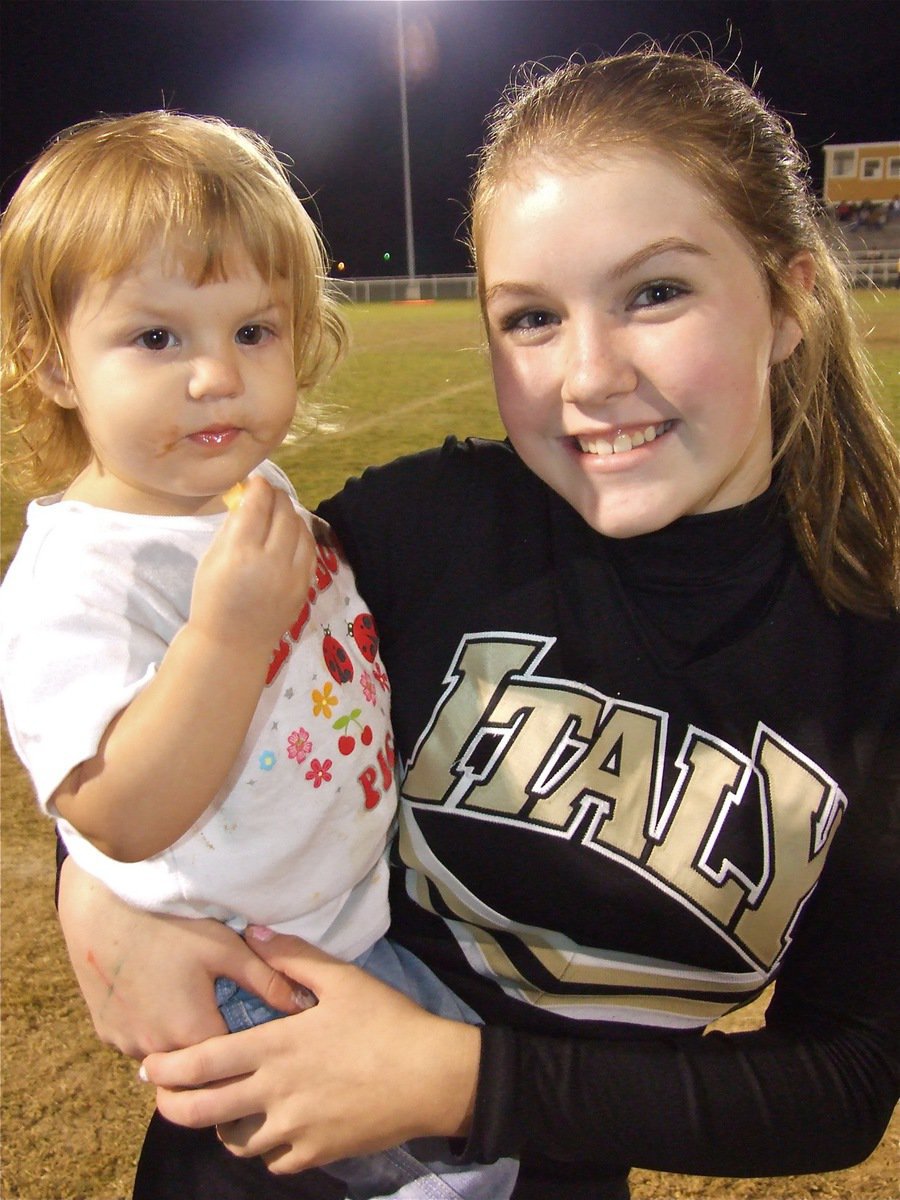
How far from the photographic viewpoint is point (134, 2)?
2317 cm

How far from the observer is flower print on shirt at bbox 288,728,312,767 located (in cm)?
103

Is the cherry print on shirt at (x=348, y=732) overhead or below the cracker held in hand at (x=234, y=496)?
below

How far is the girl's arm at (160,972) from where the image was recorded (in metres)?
1.02

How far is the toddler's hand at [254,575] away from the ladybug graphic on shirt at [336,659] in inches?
4.8

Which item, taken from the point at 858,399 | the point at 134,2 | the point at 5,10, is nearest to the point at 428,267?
the point at 134,2

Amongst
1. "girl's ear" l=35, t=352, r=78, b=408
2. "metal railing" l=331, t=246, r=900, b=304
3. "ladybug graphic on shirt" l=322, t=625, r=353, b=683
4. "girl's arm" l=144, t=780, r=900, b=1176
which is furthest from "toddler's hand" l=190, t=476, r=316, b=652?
"metal railing" l=331, t=246, r=900, b=304

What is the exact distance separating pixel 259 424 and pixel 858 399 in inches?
27.2

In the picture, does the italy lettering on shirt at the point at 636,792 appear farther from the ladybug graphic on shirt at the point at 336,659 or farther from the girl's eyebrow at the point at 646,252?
the girl's eyebrow at the point at 646,252

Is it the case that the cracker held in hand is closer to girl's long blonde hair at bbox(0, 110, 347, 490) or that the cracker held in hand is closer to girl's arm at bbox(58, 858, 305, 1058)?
girl's long blonde hair at bbox(0, 110, 347, 490)

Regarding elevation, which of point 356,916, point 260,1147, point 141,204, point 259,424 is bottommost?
point 260,1147

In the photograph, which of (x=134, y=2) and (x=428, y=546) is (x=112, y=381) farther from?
(x=134, y=2)

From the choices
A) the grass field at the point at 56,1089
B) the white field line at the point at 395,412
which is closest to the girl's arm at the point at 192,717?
the grass field at the point at 56,1089

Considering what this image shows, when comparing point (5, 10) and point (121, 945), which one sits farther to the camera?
point (5, 10)

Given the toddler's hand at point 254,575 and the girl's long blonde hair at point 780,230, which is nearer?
the toddler's hand at point 254,575
